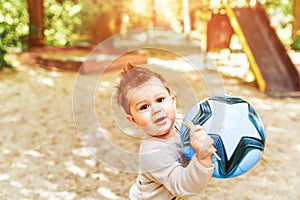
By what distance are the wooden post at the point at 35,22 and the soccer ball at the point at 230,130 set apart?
32.8 ft

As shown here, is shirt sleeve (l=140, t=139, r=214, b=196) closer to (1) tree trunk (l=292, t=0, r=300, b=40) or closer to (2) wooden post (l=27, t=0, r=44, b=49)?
(2) wooden post (l=27, t=0, r=44, b=49)

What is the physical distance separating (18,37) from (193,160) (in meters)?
9.48

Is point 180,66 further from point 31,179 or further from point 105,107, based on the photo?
point 31,179

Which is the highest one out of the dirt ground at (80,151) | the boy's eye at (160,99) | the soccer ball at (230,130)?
the boy's eye at (160,99)

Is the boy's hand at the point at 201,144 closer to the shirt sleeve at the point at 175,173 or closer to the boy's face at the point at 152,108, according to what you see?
the shirt sleeve at the point at 175,173

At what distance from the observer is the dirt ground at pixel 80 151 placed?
4594mm

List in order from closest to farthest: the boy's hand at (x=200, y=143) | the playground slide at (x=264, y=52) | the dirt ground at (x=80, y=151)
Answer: the boy's hand at (x=200, y=143) → the dirt ground at (x=80, y=151) → the playground slide at (x=264, y=52)

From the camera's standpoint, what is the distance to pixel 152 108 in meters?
1.88

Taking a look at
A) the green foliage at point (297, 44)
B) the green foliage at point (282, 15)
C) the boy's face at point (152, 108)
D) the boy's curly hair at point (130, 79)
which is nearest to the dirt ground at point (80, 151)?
the boy's curly hair at point (130, 79)

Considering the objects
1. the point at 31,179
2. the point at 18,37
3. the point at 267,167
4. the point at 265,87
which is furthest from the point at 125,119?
the point at 18,37

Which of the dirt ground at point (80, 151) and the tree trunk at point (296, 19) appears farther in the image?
the tree trunk at point (296, 19)

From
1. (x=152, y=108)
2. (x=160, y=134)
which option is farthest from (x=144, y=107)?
(x=160, y=134)

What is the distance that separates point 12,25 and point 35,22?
4.83 ft

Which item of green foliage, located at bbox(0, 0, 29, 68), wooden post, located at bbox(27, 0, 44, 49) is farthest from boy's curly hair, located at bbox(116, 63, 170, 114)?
wooden post, located at bbox(27, 0, 44, 49)
